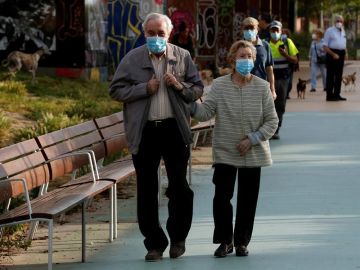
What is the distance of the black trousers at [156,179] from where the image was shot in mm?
8711

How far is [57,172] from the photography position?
9.87 m

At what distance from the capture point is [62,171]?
9.97 meters

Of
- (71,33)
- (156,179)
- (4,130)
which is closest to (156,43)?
(156,179)

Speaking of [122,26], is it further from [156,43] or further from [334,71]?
[156,43]

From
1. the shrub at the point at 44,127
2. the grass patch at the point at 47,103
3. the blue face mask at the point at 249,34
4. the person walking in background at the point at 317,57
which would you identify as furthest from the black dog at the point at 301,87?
the blue face mask at the point at 249,34

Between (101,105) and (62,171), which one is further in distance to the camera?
(101,105)

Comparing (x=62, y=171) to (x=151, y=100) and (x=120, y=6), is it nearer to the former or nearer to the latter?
(x=151, y=100)

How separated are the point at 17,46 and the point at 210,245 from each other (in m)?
19.1

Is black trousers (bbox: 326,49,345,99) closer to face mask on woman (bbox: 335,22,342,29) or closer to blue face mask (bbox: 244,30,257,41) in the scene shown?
face mask on woman (bbox: 335,22,342,29)

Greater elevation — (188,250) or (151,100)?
→ (151,100)

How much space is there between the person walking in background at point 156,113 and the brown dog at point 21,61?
1632cm

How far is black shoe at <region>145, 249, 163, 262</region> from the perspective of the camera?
8828mm

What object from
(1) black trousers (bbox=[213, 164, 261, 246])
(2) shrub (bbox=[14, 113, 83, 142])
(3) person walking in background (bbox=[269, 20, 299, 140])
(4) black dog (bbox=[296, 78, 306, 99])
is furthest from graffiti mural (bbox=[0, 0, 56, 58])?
(1) black trousers (bbox=[213, 164, 261, 246])

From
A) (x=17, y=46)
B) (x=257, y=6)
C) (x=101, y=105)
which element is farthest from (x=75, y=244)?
(x=257, y=6)
